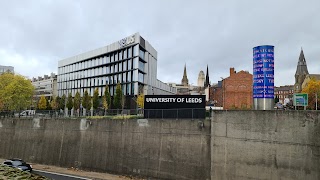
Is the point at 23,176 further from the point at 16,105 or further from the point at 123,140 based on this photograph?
the point at 16,105

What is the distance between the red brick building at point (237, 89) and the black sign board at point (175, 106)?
153 feet

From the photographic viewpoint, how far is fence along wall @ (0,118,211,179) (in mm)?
26266

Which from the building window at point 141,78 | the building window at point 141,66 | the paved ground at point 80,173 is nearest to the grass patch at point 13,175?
the paved ground at point 80,173

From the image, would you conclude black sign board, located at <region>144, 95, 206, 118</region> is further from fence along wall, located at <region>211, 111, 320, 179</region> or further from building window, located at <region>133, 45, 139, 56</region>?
building window, located at <region>133, 45, 139, 56</region>

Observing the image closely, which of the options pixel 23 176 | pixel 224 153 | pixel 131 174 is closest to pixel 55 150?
pixel 131 174

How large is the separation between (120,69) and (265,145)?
57.0 metres

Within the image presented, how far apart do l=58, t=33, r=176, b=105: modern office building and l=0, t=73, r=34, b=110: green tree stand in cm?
1879

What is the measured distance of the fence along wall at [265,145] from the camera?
2006 centimetres

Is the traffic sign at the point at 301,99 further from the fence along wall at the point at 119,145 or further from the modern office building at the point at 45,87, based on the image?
the modern office building at the point at 45,87

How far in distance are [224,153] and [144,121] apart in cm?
977

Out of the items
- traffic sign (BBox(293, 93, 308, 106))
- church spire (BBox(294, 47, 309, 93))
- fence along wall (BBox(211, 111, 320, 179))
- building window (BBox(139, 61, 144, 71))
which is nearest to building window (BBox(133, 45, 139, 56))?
building window (BBox(139, 61, 144, 71))

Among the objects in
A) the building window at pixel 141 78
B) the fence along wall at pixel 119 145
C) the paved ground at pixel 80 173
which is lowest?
the paved ground at pixel 80 173

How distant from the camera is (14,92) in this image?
71.4 meters

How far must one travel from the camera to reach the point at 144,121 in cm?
3000
